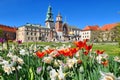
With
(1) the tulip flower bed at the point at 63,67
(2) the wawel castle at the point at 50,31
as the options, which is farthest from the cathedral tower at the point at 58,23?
(1) the tulip flower bed at the point at 63,67

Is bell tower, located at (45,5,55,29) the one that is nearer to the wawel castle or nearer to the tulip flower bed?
the wawel castle

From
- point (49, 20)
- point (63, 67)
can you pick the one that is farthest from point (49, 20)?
point (63, 67)

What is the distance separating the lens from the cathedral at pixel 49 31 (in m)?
137

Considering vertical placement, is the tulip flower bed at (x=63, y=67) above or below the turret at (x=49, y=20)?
below

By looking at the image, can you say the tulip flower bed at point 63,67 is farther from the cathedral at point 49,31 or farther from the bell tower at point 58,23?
the bell tower at point 58,23

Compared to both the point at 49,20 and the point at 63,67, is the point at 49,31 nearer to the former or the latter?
the point at 49,20

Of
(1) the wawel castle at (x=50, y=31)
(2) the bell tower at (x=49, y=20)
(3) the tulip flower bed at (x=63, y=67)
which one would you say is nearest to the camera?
(3) the tulip flower bed at (x=63, y=67)

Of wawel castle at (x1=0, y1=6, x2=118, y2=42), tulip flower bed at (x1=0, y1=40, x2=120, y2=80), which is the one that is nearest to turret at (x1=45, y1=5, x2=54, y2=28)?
wawel castle at (x1=0, y1=6, x2=118, y2=42)

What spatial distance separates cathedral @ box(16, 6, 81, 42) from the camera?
449 ft

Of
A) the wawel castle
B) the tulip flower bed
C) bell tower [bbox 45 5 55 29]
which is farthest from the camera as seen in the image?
bell tower [bbox 45 5 55 29]

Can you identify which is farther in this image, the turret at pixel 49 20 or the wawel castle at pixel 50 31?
the turret at pixel 49 20

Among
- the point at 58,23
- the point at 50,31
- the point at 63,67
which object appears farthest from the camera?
the point at 58,23

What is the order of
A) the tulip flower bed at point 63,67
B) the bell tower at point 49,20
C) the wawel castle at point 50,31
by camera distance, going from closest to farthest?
the tulip flower bed at point 63,67, the wawel castle at point 50,31, the bell tower at point 49,20

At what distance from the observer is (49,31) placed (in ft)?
479
